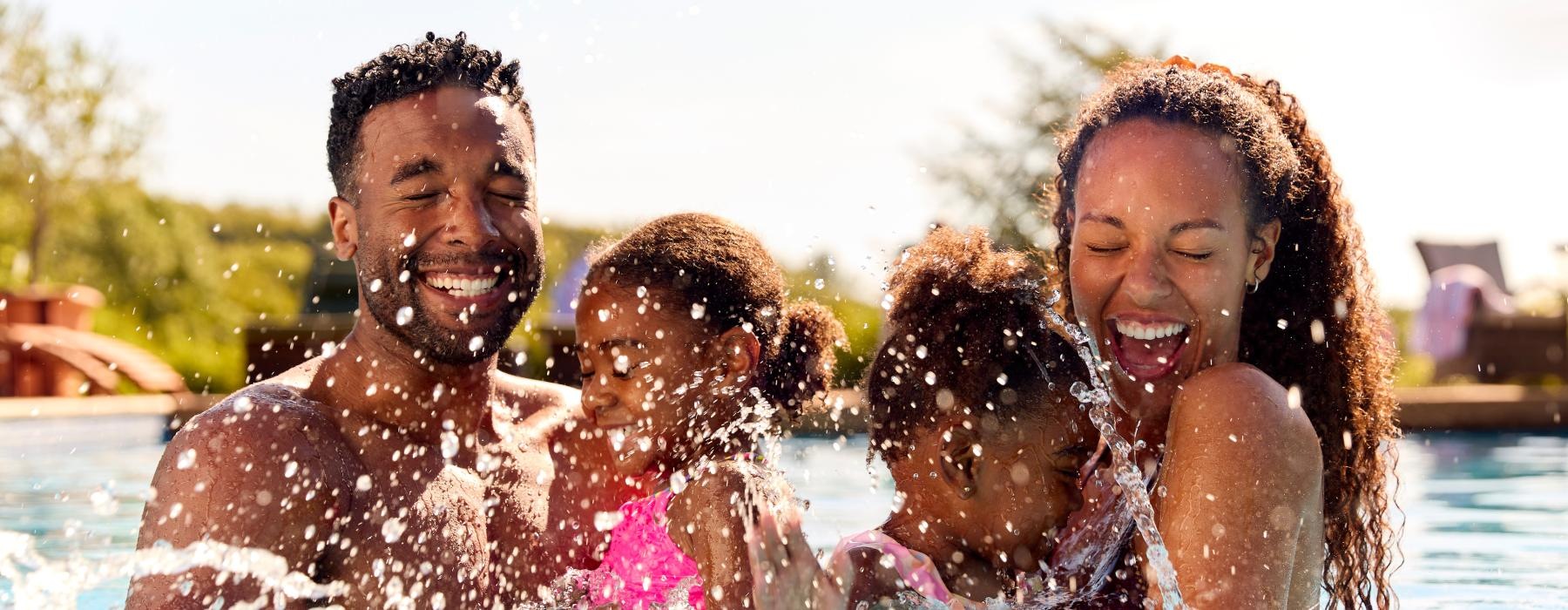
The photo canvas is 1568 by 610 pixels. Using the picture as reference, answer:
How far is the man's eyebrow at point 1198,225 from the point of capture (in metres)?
3.07

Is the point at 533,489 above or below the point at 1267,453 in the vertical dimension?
below

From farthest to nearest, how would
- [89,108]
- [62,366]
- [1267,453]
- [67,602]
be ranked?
[89,108], [62,366], [67,602], [1267,453]

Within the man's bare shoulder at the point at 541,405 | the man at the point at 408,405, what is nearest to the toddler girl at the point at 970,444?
the man at the point at 408,405

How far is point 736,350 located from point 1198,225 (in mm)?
1170

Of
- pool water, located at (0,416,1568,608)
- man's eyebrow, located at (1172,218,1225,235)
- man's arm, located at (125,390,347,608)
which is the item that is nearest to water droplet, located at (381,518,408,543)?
man's arm, located at (125,390,347,608)

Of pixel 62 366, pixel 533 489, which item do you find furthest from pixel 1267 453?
pixel 62 366

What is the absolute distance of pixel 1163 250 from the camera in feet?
10.2

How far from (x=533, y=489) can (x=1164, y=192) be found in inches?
68.9

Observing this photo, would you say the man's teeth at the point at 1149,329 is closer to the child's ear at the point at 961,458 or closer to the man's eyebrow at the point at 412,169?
the child's ear at the point at 961,458

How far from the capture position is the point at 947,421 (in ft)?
10.5

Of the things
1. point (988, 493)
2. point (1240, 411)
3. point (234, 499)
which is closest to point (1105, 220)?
point (1240, 411)

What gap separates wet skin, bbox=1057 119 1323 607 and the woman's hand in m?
0.68

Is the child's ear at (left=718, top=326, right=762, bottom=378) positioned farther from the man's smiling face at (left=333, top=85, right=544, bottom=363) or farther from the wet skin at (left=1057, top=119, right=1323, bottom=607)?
the wet skin at (left=1057, top=119, right=1323, bottom=607)

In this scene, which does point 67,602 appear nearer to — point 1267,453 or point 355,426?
point 355,426
